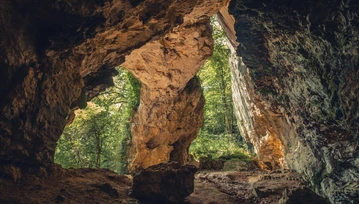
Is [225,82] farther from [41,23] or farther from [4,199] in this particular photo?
[4,199]

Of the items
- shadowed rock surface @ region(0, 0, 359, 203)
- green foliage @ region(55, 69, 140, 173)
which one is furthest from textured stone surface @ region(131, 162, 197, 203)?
green foliage @ region(55, 69, 140, 173)

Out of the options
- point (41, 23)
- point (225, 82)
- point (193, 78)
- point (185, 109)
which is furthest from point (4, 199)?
point (225, 82)

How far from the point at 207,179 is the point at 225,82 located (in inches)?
605

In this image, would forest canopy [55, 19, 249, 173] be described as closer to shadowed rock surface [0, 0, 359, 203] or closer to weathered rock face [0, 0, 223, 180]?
shadowed rock surface [0, 0, 359, 203]

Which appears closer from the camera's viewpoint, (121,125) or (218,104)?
(121,125)

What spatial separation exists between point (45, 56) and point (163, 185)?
4.52 metres

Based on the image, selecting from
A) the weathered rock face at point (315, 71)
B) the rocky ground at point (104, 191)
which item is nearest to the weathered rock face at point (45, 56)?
the rocky ground at point (104, 191)

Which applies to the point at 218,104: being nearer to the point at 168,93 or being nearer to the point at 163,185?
the point at 168,93

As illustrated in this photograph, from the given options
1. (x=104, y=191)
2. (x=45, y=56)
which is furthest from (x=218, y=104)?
(x=45, y=56)

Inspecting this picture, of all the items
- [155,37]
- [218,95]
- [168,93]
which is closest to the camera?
[155,37]

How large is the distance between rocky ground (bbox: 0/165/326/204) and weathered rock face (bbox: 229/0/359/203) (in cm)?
114

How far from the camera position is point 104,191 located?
7.46 meters

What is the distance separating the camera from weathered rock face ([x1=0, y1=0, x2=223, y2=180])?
597 centimetres

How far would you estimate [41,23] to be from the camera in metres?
6.44
